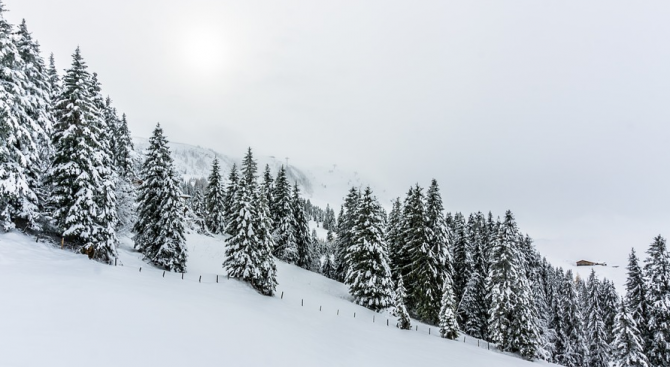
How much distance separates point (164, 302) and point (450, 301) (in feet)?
80.3

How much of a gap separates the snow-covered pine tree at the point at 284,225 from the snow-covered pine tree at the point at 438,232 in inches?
809

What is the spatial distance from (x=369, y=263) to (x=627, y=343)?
2546cm

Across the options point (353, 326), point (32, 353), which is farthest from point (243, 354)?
point (353, 326)

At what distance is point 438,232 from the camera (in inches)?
1580

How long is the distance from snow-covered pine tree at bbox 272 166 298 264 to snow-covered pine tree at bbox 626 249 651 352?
130 feet

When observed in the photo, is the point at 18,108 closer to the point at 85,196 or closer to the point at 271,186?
the point at 85,196

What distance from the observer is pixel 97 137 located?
85.7 ft

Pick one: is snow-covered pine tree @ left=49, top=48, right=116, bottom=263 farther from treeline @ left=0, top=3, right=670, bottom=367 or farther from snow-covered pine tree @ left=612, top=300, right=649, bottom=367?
snow-covered pine tree @ left=612, top=300, right=649, bottom=367

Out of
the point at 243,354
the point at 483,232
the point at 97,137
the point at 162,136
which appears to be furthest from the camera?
the point at 483,232

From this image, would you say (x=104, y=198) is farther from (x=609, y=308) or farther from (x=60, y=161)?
(x=609, y=308)

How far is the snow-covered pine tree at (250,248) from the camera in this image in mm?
30500

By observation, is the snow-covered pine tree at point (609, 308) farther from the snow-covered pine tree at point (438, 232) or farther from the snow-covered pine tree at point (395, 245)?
the snow-covered pine tree at point (395, 245)

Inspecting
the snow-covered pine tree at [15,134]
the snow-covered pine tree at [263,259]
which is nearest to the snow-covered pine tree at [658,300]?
the snow-covered pine tree at [263,259]

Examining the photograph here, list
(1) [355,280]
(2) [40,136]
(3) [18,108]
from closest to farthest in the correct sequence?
(3) [18,108] → (2) [40,136] → (1) [355,280]
